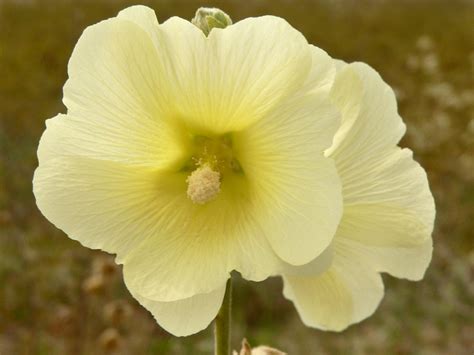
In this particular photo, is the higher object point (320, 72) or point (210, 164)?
point (320, 72)

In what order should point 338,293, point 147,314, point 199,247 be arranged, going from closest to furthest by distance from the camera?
point 199,247 < point 338,293 < point 147,314

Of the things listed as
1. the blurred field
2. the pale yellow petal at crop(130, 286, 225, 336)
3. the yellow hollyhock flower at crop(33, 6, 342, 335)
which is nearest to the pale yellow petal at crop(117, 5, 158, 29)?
the yellow hollyhock flower at crop(33, 6, 342, 335)

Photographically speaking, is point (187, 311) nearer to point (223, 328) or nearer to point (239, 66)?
point (223, 328)

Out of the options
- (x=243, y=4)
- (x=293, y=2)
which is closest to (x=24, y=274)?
(x=243, y=4)

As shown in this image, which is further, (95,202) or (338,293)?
(338,293)

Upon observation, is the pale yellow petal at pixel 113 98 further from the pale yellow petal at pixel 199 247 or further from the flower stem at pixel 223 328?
the flower stem at pixel 223 328

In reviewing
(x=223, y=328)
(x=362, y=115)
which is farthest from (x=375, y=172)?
(x=223, y=328)

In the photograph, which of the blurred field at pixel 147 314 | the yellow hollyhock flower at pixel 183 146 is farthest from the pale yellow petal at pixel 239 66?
the blurred field at pixel 147 314
